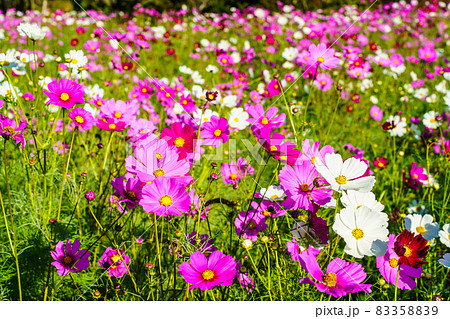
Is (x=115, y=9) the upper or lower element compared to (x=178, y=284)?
upper

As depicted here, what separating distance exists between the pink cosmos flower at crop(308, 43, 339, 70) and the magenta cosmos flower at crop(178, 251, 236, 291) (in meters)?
0.81

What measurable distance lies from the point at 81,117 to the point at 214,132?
15.0 inches

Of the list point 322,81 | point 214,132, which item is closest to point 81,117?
point 214,132

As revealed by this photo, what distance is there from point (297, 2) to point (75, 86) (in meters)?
7.33

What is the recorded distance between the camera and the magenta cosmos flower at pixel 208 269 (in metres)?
0.71

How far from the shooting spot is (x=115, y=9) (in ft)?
23.0

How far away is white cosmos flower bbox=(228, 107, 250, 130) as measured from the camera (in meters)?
1.39

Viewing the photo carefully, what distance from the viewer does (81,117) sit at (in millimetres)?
946

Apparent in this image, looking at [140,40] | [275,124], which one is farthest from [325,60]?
[140,40]

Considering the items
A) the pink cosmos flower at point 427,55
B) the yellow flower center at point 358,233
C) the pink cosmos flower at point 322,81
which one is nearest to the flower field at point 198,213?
the yellow flower center at point 358,233

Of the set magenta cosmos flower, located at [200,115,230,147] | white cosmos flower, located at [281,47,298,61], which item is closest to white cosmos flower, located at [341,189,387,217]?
magenta cosmos flower, located at [200,115,230,147]

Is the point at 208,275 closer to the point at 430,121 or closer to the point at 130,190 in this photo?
the point at 130,190
